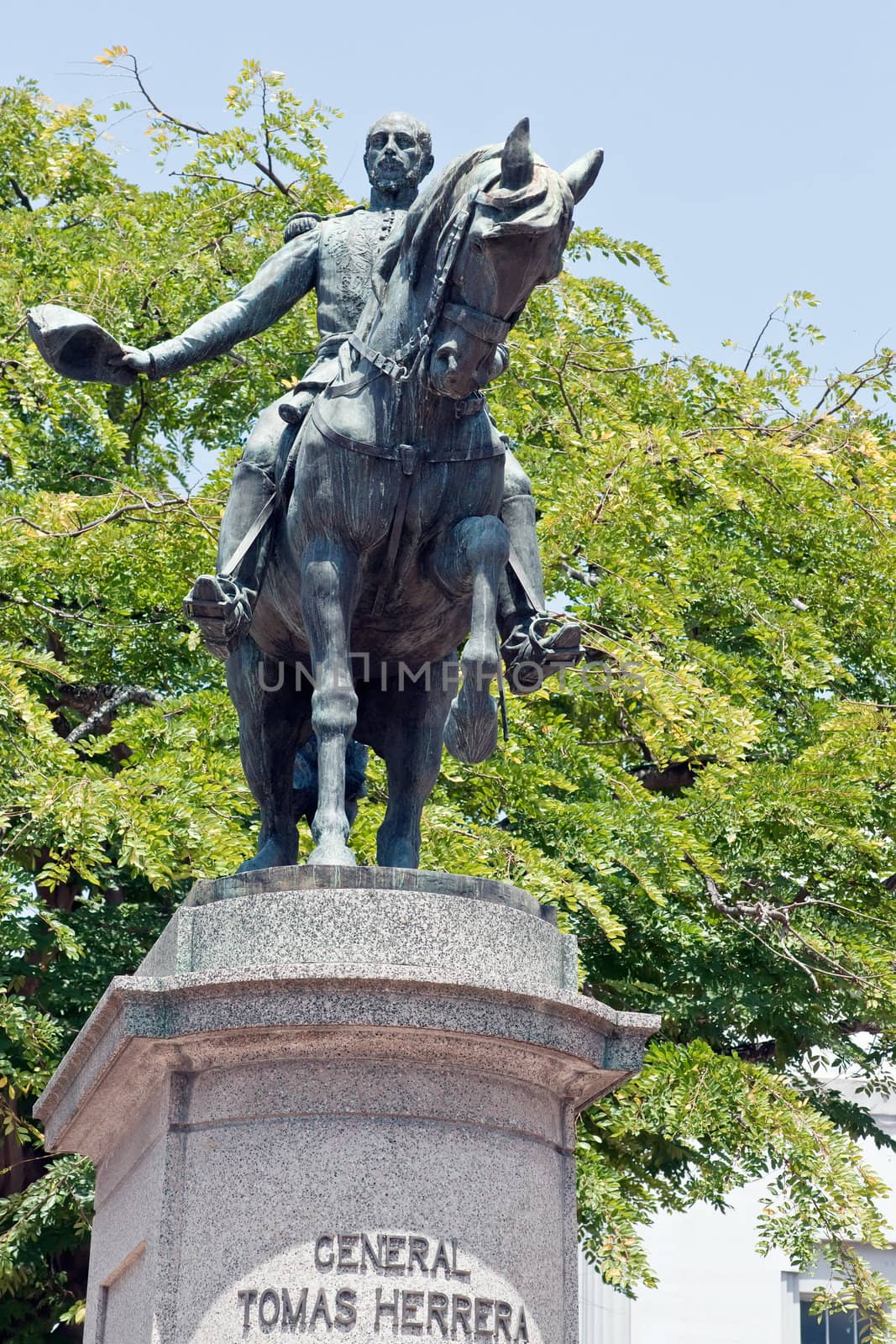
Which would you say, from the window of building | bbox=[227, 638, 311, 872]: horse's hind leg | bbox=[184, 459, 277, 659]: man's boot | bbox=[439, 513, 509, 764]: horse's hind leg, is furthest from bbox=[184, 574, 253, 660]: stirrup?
the window of building

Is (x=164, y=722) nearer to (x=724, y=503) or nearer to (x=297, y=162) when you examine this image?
(x=724, y=503)

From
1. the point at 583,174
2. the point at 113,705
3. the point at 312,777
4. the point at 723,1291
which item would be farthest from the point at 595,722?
the point at 723,1291

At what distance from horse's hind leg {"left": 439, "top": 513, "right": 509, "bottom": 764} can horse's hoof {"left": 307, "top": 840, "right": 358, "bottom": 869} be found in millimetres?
514

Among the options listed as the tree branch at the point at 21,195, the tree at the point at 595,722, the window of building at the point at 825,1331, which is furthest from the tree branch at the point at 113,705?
the window of building at the point at 825,1331

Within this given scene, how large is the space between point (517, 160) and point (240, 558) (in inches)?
67.8

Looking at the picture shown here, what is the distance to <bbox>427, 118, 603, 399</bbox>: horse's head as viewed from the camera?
20.2ft

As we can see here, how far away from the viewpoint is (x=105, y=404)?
1695 cm

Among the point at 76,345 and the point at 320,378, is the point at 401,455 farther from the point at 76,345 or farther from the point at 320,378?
the point at 76,345

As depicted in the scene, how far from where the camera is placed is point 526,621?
6.98 metres

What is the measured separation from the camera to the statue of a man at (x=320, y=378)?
693 centimetres

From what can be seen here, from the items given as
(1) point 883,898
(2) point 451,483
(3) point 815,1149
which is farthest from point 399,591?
(1) point 883,898

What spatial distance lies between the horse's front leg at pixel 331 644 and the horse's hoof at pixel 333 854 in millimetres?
198

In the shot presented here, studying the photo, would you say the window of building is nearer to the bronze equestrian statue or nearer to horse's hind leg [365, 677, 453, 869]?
horse's hind leg [365, 677, 453, 869]

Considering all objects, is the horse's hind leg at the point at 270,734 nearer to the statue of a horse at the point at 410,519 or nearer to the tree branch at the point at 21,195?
the statue of a horse at the point at 410,519
